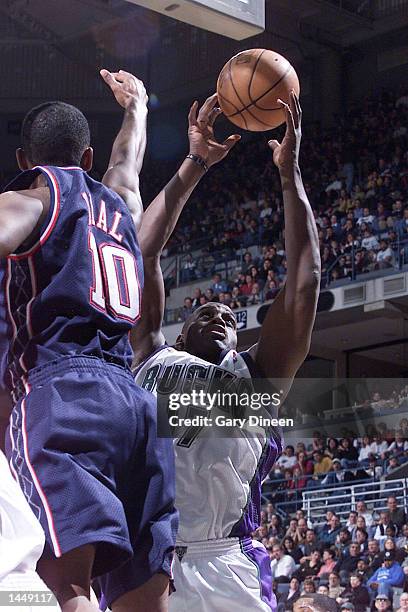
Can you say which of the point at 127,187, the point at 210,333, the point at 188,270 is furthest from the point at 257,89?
the point at 188,270

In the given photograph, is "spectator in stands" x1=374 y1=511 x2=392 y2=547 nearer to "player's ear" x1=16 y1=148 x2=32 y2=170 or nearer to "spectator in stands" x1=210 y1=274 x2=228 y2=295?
"spectator in stands" x1=210 y1=274 x2=228 y2=295

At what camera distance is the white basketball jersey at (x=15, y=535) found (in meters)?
1.22

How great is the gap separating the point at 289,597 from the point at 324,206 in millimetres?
7287

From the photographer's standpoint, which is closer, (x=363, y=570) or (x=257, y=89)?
(x=257, y=89)

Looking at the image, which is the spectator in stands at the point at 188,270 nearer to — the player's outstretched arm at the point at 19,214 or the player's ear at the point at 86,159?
the player's ear at the point at 86,159

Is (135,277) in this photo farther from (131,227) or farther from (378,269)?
(378,269)

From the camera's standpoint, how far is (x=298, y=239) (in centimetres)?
281

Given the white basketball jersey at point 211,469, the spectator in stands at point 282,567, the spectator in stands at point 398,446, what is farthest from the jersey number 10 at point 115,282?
the spectator in stands at point 398,446

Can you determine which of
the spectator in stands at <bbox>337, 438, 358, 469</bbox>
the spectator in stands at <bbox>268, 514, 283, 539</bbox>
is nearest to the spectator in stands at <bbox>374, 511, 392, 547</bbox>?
the spectator in stands at <bbox>268, 514, 283, 539</bbox>

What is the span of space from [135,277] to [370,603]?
730cm

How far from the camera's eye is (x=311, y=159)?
52.9 feet

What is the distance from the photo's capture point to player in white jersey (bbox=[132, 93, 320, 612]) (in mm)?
2809

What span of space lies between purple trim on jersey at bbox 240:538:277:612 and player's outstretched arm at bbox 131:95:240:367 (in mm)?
686

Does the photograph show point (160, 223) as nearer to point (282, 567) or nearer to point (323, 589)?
point (323, 589)
